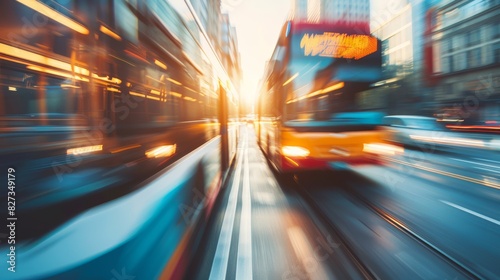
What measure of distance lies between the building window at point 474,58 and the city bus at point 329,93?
34362mm

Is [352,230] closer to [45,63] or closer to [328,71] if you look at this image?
[328,71]

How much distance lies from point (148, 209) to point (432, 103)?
35.3 metres

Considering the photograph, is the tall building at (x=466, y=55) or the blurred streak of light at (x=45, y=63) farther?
the tall building at (x=466, y=55)

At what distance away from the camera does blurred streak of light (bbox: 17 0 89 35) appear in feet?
3.79

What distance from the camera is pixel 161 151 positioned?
6.89ft

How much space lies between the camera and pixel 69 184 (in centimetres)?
129

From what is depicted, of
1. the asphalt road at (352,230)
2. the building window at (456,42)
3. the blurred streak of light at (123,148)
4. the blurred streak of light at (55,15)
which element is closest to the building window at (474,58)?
the building window at (456,42)

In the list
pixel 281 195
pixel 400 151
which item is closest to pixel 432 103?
pixel 400 151

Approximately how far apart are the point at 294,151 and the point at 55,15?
5093 mm

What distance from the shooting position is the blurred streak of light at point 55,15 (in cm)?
116

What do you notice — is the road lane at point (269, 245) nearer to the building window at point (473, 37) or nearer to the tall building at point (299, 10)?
the tall building at point (299, 10)

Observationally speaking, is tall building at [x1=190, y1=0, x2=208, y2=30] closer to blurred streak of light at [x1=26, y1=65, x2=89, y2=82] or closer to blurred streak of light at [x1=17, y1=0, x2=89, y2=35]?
blurred streak of light at [x1=17, y1=0, x2=89, y2=35]

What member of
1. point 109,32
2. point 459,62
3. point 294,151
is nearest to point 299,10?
point 294,151

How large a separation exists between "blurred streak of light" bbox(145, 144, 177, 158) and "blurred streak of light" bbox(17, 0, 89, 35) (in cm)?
80
